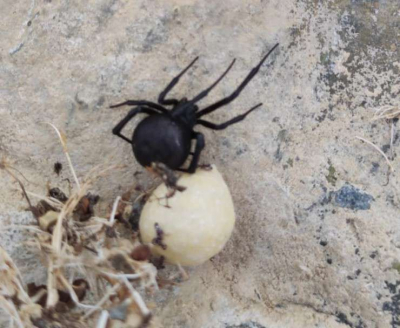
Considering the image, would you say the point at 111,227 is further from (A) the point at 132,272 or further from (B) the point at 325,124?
(B) the point at 325,124

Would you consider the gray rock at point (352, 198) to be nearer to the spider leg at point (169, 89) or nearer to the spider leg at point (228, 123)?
the spider leg at point (228, 123)

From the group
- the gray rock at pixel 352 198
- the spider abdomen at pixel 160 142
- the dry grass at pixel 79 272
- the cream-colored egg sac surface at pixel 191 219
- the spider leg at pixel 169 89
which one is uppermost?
the gray rock at pixel 352 198

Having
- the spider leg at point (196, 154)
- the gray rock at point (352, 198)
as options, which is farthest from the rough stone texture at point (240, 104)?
the spider leg at point (196, 154)

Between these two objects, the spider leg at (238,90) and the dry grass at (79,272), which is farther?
the spider leg at (238,90)

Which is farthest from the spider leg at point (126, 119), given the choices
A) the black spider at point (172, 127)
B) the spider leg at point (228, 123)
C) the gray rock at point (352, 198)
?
the gray rock at point (352, 198)

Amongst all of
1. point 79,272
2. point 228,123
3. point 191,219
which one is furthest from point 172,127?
point 79,272

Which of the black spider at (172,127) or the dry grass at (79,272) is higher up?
the black spider at (172,127)

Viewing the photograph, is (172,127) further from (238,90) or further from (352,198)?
(352,198)
